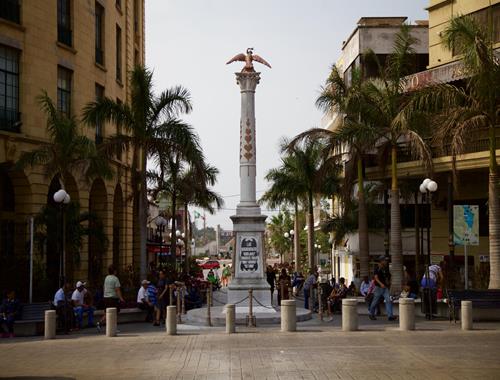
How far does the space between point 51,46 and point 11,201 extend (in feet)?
21.3

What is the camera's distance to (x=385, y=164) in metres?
34.4

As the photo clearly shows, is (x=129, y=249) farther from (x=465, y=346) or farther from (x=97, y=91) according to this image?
(x=465, y=346)

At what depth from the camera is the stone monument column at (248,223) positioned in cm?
2527

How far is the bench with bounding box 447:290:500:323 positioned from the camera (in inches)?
905

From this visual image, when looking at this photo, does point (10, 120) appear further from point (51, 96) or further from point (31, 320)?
point (31, 320)

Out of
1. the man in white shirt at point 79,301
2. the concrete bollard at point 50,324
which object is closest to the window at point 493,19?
the man in white shirt at point 79,301

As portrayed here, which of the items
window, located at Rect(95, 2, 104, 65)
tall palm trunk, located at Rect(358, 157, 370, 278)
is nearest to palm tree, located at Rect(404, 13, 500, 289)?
tall palm trunk, located at Rect(358, 157, 370, 278)

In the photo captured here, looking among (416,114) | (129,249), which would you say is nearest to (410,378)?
(416,114)

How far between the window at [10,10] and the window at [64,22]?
3.20 m

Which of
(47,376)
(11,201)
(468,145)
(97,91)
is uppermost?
(97,91)

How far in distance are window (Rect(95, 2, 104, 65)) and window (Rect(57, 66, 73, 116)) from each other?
4.42 m

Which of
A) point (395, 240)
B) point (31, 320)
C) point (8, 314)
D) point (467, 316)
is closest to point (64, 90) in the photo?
point (31, 320)

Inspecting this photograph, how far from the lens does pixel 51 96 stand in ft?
107

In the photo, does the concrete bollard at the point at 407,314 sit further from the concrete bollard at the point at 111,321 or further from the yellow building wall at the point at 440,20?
the yellow building wall at the point at 440,20
